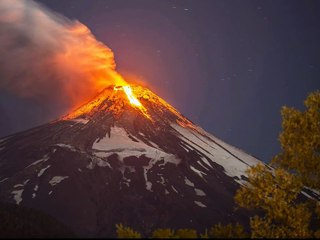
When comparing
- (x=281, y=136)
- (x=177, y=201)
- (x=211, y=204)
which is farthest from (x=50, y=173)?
(x=281, y=136)

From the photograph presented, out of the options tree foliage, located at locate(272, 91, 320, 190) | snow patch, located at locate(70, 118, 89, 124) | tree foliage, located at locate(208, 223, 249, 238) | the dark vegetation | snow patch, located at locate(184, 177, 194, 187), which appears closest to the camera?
tree foliage, located at locate(208, 223, 249, 238)

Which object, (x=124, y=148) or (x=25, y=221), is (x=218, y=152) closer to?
(x=124, y=148)

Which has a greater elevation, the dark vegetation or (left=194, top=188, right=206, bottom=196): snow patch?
(left=194, top=188, right=206, bottom=196): snow patch

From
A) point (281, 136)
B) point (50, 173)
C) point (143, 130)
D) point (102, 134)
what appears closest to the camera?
point (281, 136)

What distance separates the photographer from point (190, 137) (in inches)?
4663

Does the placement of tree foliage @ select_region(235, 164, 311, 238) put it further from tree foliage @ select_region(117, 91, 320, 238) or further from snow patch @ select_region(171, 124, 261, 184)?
snow patch @ select_region(171, 124, 261, 184)

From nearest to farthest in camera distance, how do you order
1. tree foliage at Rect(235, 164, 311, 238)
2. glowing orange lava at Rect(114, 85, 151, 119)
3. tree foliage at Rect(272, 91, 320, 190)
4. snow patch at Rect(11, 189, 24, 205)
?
tree foliage at Rect(235, 164, 311, 238), tree foliage at Rect(272, 91, 320, 190), snow patch at Rect(11, 189, 24, 205), glowing orange lava at Rect(114, 85, 151, 119)

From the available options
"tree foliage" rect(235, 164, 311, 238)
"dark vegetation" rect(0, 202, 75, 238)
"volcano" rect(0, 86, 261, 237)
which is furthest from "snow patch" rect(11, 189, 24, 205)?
"tree foliage" rect(235, 164, 311, 238)

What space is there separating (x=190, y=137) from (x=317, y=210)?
337 ft

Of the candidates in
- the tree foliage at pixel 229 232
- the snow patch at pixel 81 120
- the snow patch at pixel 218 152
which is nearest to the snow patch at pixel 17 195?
the snow patch at pixel 218 152

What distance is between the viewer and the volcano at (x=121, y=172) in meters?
66.3

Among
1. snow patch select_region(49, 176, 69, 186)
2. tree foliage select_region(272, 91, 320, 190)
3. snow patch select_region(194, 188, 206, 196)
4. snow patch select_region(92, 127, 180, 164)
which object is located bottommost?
tree foliage select_region(272, 91, 320, 190)

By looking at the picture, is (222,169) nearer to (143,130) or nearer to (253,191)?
(143,130)

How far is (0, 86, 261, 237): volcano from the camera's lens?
66312 millimetres
